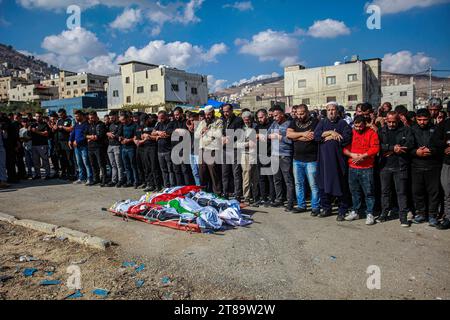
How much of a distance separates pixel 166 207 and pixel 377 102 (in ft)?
207

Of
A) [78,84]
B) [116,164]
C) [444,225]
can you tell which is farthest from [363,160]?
[78,84]

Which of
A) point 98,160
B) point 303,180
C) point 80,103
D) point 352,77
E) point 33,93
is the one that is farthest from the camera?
point 33,93

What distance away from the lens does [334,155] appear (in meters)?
5.98

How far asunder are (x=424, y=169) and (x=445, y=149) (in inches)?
18.1

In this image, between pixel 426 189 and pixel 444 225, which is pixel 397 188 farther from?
pixel 444 225

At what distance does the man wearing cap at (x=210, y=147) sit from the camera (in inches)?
292

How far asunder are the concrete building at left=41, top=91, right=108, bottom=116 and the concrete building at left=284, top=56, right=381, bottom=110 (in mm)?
35553

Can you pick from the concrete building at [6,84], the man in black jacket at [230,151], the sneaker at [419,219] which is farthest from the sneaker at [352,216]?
the concrete building at [6,84]

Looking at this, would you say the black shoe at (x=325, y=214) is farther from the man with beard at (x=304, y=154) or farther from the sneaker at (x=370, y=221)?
the sneaker at (x=370, y=221)

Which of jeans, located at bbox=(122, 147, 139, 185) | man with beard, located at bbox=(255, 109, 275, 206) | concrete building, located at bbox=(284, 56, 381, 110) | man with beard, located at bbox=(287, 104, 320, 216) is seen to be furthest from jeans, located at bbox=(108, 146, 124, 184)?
concrete building, located at bbox=(284, 56, 381, 110)

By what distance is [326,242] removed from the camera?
4773mm

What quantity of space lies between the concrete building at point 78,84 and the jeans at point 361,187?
95.0m

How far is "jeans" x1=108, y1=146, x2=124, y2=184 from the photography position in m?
9.16
